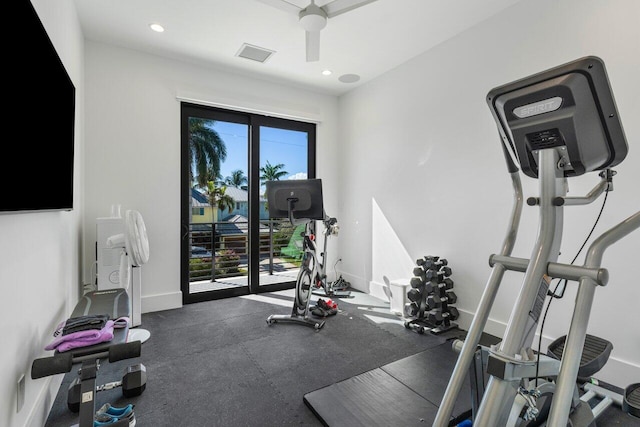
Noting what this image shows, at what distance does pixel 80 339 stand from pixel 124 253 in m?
1.46

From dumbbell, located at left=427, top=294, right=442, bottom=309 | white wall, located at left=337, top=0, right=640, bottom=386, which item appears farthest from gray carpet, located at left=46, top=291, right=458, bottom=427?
white wall, located at left=337, top=0, right=640, bottom=386

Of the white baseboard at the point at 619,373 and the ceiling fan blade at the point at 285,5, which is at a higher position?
the ceiling fan blade at the point at 285,5

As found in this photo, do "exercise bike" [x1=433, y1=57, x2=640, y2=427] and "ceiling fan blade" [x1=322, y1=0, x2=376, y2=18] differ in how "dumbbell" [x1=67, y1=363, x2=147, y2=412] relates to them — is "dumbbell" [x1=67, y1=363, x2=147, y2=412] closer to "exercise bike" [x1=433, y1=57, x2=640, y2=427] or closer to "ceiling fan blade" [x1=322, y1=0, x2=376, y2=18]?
"exercise bike" [x1=433, y1=57, x2=640, y2=427]

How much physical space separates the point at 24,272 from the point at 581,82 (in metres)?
2.41

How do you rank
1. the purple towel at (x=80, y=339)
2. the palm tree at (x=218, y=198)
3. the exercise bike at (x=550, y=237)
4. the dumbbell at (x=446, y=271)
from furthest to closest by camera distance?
1. the palm tree at (x=218, y=198)
2. the dumbbell at (x=446, y=271)
3. the purple towel at (x=80, y=339)
4. the exercise bike at (x=550, y=237)

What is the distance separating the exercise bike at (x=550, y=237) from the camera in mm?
984

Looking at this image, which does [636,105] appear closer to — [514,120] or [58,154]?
[514,120]

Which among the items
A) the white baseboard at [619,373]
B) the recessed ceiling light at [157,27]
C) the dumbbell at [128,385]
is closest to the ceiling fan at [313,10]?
the recessed ceiling light at [157,27]

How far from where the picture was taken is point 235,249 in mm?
4445

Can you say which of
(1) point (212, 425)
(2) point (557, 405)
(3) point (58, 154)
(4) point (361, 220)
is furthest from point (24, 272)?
(4) point (361, 220)

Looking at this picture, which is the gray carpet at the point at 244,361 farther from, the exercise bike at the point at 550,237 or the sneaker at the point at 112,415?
the exercise bike at the point at 550,237

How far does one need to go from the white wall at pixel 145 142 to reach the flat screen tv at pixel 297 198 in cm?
131

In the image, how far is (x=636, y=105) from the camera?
2.12 meters

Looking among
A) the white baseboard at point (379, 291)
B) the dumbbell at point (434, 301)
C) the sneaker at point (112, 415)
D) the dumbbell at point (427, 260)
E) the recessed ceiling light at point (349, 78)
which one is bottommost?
the sneaker at point (112, 415)
